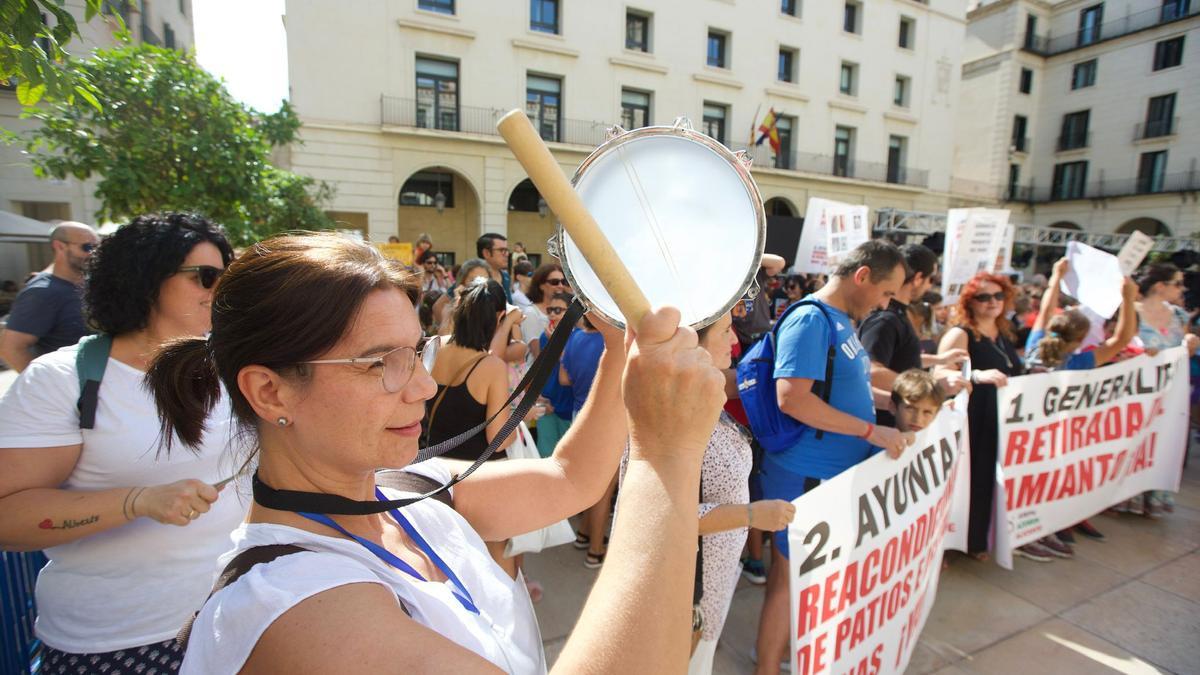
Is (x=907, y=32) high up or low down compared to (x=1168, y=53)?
down

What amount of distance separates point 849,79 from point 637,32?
33.5 feet

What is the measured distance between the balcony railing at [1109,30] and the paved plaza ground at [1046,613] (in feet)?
124

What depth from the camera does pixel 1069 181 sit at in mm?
32250

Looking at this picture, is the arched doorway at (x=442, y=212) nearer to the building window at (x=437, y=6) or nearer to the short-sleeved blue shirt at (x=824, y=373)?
the building window at (x=437, y=6)

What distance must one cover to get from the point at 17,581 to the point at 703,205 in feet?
8.74

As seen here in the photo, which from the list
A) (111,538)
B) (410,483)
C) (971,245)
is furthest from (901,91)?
(111,538)

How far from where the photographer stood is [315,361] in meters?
0.99

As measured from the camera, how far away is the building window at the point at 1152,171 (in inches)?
1130

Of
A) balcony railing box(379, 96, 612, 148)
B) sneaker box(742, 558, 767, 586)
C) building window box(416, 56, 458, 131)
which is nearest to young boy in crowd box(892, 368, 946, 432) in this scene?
sneaker box(742, 558, 767, 586)

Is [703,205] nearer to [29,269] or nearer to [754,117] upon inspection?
[29,269]

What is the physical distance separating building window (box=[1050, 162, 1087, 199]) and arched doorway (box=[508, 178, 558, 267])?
29.1m

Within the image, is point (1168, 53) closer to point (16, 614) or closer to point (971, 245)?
point (971, 245)

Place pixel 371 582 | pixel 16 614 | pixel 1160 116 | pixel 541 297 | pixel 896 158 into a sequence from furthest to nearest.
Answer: pixel 1160 116 → pixel 896 158 → pixel 541 297 → pixel 16 614 → pixel 371 582

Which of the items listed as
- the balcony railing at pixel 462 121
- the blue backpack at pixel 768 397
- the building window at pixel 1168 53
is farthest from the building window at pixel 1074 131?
the blue backpack at pixel 768 397
